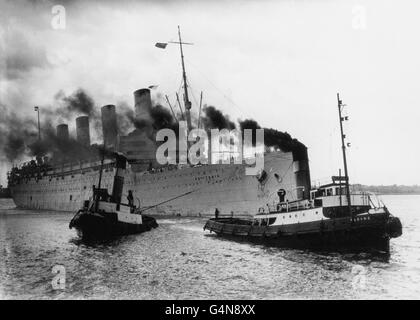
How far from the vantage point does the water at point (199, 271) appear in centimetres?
1080

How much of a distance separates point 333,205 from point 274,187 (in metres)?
9.90

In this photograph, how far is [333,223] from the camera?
16.5 m

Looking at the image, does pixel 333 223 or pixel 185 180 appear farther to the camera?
pixel 185 180

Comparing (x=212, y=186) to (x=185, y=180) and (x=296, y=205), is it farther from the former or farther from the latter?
(x=296, y=205)

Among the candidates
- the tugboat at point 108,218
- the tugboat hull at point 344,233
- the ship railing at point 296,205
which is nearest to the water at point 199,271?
the tugboat hull at point 344,233

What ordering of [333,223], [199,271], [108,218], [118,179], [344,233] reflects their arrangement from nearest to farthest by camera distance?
[199,271] → [344,233] → [333,223] → [108,218] → [118,179]

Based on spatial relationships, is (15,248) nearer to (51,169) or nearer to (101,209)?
(101,209)

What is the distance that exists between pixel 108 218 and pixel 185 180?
1056 centimetres

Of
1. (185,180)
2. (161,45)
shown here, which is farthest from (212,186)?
(161,45)

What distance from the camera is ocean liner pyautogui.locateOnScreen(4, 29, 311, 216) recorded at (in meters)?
26.8

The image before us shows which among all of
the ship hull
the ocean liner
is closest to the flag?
the ocean liner

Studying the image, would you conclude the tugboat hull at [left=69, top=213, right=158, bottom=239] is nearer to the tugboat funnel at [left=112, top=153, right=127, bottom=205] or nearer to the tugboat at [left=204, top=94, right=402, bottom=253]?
the tugboat funnel at [left=112, top=153, right=127, bottom=205]

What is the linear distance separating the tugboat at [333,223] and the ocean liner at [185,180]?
1.23 m
